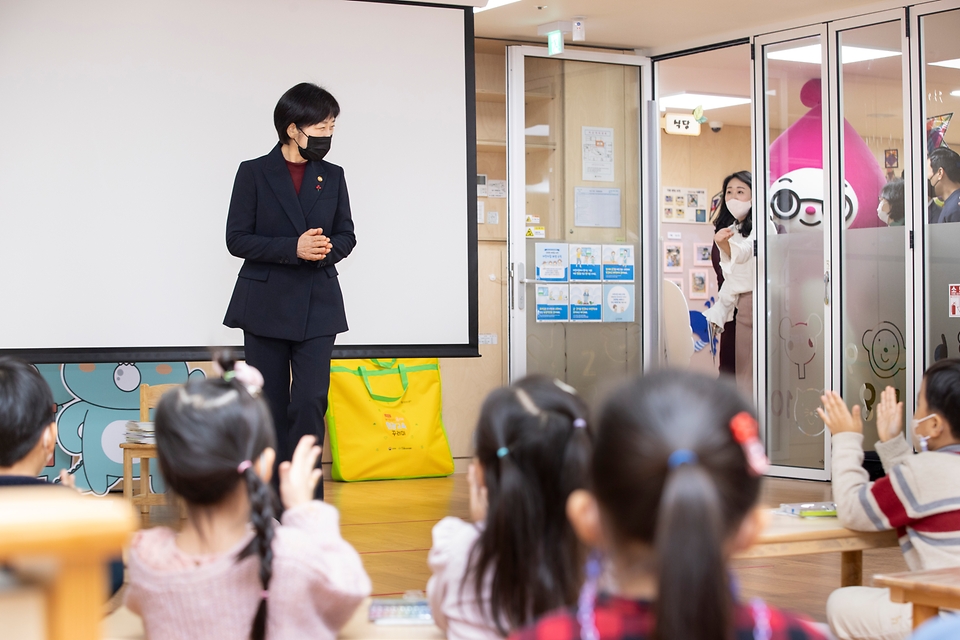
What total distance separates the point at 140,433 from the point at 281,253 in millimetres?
1216

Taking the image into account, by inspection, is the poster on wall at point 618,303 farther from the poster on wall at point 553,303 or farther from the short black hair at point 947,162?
the short black hair at point 947,162

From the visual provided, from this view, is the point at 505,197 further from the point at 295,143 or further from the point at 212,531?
the point at 212,531

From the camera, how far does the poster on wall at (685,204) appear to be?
827 cm

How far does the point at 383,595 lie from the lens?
2.67 metres

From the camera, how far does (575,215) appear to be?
17.8 ft

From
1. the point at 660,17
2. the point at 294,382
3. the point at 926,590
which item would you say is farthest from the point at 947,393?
the point at 660,17

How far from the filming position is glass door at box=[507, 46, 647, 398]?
17.2 feet

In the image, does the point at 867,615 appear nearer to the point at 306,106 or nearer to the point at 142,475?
the point at 306,106

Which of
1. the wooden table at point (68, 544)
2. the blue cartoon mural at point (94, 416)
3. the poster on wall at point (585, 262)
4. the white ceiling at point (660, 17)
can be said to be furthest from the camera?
the poster on wall at point (585, 262)

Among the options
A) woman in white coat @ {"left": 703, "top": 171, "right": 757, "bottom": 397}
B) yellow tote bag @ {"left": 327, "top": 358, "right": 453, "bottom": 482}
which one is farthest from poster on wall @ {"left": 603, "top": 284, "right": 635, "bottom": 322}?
yellow tote bag @ {"left": 327, "top": 358, "right": 453, "bottom": 482}

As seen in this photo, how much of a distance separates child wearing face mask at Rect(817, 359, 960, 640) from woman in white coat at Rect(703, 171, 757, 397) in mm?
3098

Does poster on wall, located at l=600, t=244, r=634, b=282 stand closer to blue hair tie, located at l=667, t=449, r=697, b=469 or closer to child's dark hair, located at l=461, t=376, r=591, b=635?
child's dark hair, located at l=461, t=376, r=591, b=635

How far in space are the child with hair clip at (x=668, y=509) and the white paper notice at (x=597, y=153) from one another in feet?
15.4

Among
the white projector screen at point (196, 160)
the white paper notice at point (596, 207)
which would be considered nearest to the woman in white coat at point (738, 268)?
the white paper notice at point (596, 207)
